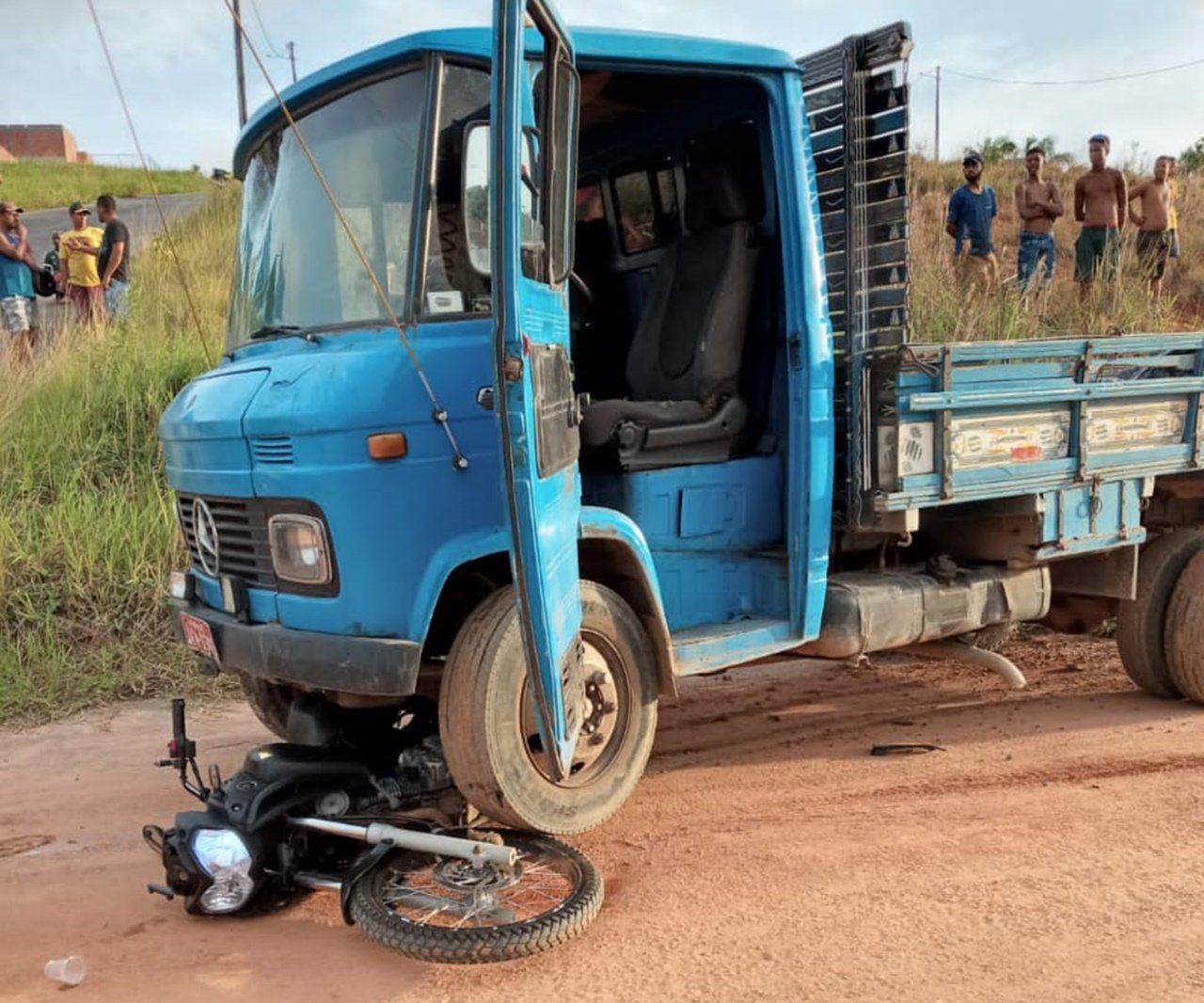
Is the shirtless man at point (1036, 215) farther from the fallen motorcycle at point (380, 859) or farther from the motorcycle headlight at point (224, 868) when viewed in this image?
the motorcycle headlight at point (224, 868)

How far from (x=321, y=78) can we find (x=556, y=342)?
1.29 meters

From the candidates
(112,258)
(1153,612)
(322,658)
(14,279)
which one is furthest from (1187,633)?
(14,279)

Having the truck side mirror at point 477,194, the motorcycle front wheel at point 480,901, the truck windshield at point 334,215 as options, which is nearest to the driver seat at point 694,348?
the truck side mirror at point 477,194

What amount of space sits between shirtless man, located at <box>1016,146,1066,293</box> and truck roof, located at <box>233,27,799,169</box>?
7824 mm

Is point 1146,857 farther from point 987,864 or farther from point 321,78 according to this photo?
Answer: point 321,78

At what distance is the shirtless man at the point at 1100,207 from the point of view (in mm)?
10680

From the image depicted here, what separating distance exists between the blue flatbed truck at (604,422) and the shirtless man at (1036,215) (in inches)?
253

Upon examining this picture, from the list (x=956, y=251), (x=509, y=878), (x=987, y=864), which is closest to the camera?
(x=509, y=878)

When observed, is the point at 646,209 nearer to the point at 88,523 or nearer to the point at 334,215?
the point at 334,215

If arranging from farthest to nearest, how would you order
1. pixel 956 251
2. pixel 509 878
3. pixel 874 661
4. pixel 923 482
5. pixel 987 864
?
pixel 956 251
pixel 874 661
pixel 923 482
pixel 987 864
pixel 509 878

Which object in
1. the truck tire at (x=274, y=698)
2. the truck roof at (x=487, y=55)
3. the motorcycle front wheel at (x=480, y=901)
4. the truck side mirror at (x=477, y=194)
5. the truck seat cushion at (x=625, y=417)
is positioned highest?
the truck roof at (x=487, y=55)

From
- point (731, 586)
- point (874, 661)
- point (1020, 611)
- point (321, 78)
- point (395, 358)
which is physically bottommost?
point (874, 661)

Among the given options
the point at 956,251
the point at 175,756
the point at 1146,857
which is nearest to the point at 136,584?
the point at 175,756

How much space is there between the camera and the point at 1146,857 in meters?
3.54
